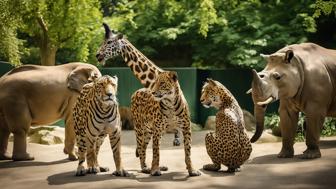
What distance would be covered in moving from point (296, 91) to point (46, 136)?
6.24 meters

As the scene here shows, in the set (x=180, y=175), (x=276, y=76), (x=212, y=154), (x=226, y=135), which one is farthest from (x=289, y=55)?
(x=180, y=175)

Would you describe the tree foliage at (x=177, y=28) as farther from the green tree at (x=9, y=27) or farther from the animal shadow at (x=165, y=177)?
the animal shadow at (x=165, y=177)

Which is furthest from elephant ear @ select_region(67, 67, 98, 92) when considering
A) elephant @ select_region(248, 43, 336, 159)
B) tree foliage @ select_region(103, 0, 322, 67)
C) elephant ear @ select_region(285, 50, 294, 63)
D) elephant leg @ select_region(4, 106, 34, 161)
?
tree foliage @ select_region(103, 0, 322, 67)

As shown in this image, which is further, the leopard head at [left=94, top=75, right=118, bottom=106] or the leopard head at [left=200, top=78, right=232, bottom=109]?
the leopard head at [left=200, top=78, right=232, bottom=109]

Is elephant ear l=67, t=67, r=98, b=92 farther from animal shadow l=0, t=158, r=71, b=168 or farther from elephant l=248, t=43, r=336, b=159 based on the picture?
elephant l=248, t=43, r=336, b=159

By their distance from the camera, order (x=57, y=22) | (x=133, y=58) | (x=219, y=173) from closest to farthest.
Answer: (x=219, y=173), (x=133, y=58), (x=57, y=22)

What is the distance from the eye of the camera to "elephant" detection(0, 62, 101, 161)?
962 cm

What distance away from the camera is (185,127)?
769 cm

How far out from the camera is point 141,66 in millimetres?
9148

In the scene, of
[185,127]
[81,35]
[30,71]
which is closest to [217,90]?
[185,127]

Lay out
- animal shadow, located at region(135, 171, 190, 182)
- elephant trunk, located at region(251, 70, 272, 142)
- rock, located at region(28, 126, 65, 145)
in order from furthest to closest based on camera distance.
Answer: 1. rock, located at region(28, 126, 65, 145)
2. elephant trunk, located at region(251, 70, 272, 142)
3. animal shadow, located at region(135, 171, 190, 182)

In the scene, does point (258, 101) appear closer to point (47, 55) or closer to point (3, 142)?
point (3, 142)

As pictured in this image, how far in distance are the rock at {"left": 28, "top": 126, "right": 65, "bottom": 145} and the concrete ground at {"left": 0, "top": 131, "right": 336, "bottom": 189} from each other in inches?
109

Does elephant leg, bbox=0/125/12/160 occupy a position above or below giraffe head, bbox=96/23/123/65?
below
